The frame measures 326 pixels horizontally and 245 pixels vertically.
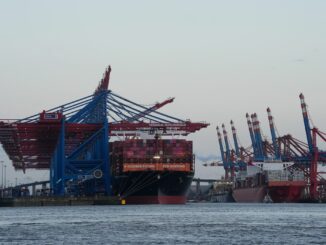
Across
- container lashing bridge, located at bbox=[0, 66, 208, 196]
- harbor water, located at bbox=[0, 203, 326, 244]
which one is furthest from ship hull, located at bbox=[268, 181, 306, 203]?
harbor water, located at bbox=[0, 203, 326, 244]

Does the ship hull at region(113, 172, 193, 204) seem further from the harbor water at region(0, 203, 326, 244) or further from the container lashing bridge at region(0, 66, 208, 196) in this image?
the harbor water at region(0, 203, 326, 244)

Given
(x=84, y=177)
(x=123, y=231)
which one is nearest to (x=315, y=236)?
(x=123, y=231)

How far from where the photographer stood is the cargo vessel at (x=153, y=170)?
13138 centimetres

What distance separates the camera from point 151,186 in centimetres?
13175

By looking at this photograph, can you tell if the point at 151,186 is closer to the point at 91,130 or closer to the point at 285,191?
the point at 91,130

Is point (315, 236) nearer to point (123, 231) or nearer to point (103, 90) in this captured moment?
point (123, 231)

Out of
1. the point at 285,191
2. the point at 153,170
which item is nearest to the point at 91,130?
the point at 153,170

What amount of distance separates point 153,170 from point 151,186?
2.63 metres

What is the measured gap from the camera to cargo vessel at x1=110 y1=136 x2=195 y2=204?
131 metres

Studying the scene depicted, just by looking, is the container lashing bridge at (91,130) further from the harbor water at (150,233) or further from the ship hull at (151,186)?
the harbor water at (150,233)

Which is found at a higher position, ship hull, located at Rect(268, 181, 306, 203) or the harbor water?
ship hull, located at Rect(268, 181, 306, 203)

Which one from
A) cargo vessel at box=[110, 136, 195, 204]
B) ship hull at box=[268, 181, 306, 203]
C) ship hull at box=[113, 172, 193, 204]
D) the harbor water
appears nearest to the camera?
the harbor water

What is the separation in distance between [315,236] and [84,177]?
81509 mm

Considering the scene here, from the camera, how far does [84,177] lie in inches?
5408
